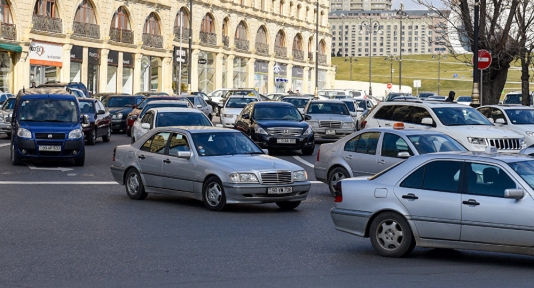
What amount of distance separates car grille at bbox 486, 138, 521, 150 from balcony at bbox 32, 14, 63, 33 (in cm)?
4037

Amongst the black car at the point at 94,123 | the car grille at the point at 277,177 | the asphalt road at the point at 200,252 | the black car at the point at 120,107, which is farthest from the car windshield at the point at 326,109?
the car grille at the point at 277,177

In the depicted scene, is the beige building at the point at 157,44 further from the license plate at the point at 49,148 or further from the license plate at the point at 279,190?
the license plate at the point at 279,190

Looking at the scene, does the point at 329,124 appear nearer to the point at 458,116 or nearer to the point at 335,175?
the point at 458,116

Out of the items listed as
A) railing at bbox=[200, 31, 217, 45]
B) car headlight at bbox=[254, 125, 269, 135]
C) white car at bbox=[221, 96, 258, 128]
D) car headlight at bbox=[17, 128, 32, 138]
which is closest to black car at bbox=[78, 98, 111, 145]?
car headlight at bbox=[254, 125, 269, 135]

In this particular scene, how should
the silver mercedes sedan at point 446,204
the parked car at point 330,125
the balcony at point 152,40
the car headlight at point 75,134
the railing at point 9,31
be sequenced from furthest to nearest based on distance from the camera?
the balcony at point 152,40 → the railing at point 9,31 → the parked car at point 330,125 → the car headlight at point 75,134 → the silver mercedes sedan at point 446,204

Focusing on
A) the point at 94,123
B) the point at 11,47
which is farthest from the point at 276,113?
the point at 11,47

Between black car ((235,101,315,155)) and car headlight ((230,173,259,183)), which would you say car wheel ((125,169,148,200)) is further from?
black car ((235,101,315,155))

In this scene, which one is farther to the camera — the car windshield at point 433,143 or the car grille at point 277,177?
the car windshield at point 433,143

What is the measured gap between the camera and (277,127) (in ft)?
101

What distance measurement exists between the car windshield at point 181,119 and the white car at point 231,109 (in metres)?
14.1

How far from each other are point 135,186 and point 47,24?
148ft

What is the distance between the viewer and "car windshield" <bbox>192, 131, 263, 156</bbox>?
17203mm

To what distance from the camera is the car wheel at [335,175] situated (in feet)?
61.5

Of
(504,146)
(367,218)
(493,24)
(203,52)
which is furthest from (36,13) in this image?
(367,218)
